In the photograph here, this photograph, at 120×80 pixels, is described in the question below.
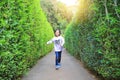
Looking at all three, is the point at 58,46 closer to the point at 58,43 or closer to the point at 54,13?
the point at 58,43

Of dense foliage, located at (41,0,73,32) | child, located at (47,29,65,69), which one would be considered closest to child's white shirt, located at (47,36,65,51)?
child, located at (47,29,65,69)

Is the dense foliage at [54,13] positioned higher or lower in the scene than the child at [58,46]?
higher

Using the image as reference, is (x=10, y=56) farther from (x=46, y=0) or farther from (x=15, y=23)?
(x=46, y=0)

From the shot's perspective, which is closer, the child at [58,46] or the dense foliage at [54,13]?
the child at [58,46]

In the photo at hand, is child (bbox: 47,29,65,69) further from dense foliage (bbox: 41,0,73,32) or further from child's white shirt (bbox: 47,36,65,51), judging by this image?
dense foliage (bbox: 41,0,73,32)

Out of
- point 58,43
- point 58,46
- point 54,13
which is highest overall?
point 54,13

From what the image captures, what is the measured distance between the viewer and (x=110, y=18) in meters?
7.68

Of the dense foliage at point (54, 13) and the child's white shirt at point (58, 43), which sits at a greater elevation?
the dense foliage at point (54, 13)

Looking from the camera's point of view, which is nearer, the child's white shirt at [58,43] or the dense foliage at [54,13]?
the child's white shirt at [58,43]

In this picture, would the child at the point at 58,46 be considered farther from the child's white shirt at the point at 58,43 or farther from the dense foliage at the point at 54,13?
the dense foliage at the point at 54,13

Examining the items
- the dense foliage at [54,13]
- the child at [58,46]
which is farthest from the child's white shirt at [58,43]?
the dense foliage at [54,13]

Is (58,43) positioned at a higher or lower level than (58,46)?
higher

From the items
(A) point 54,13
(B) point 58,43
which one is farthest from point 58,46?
(A) point 54,13

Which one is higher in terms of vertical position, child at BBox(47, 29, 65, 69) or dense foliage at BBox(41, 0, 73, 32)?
dense foliage at BBox(41, 0, 73, 32)
